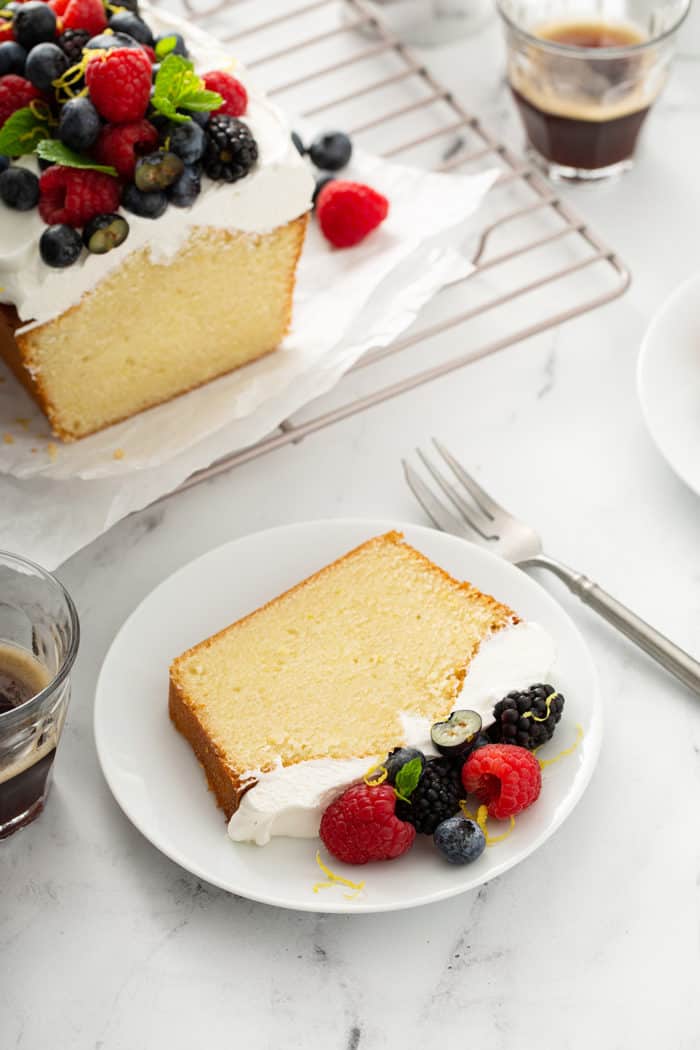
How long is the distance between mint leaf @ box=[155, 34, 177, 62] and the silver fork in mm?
778

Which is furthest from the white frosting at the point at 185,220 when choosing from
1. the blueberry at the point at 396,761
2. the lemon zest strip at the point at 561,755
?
the lemon zest strip at the point at 561,755

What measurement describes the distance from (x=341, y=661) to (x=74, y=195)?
823 millimetres

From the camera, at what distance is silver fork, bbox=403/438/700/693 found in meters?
1.89

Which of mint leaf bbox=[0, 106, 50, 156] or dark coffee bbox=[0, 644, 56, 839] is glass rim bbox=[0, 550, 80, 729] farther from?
mint leaf bbox=[0, 106, 50, 156]

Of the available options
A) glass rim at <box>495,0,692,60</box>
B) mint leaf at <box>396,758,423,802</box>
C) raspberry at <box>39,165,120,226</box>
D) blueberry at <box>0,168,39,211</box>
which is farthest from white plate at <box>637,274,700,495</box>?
blueberry at <box>0,168,39,211</box>

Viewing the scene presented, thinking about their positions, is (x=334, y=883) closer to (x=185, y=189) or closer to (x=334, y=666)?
(x=334, y=666)

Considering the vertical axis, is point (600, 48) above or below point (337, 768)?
above

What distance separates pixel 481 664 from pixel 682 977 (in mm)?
482

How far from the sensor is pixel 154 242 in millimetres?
2076

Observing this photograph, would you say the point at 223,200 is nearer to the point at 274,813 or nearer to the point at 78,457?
the point at 78,457

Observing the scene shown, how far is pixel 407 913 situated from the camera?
1.67 metres

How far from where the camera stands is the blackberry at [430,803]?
1.64 meters

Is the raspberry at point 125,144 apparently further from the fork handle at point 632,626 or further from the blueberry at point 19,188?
the fork handle at point 632,626

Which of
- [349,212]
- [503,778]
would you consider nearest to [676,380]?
[349,212]
